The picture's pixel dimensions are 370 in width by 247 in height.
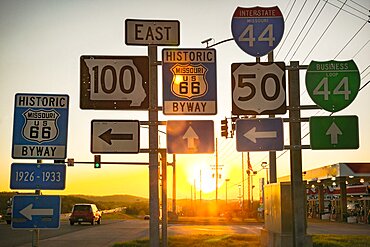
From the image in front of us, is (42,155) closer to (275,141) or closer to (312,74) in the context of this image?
(275,141)

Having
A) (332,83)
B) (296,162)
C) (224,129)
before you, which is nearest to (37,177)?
(296,162)

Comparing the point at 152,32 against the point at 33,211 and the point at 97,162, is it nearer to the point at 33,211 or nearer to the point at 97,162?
the point at 33,211

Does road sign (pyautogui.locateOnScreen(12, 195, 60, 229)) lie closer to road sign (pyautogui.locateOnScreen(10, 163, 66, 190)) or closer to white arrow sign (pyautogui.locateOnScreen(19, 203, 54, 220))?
white arrow sign (pyautogui.locateOnScreen(19, 203, 54, 220))

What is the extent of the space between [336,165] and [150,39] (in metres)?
43.5

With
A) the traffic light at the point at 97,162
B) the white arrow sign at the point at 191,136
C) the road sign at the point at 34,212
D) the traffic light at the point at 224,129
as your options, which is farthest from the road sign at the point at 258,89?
the traffic light at the point at 97,162

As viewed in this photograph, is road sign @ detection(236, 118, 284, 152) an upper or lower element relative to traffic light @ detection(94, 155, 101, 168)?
lower

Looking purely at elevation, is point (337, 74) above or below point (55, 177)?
above

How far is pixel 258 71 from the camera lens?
9.64 meters

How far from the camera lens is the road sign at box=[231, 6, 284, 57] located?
9875 mm

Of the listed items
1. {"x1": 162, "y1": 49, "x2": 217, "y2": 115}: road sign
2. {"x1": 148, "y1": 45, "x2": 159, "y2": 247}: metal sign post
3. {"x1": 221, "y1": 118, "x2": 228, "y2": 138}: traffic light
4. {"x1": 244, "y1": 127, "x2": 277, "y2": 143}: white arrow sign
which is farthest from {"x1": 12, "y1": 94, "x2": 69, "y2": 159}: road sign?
{"x1": 221, "y1": 118, "x2": 228, "y2": 138}: traffic light

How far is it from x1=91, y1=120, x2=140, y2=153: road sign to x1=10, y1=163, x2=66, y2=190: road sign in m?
0.89

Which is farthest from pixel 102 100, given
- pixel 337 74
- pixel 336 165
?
pixel 336 165

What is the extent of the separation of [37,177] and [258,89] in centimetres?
367

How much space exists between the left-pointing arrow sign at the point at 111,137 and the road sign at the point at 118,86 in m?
0.40
